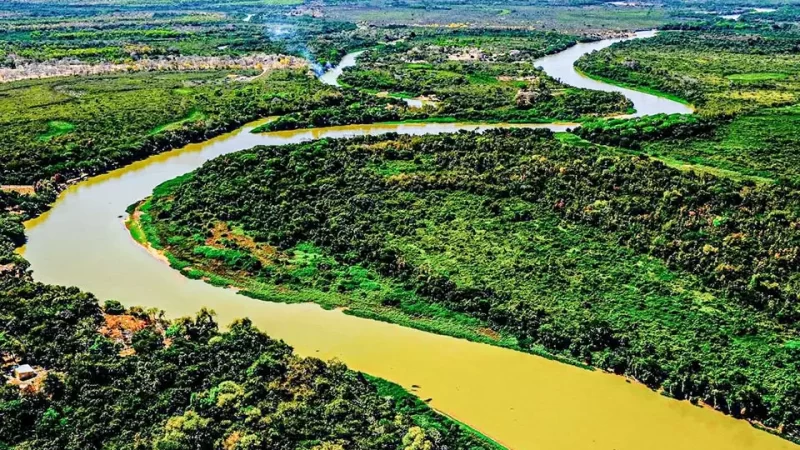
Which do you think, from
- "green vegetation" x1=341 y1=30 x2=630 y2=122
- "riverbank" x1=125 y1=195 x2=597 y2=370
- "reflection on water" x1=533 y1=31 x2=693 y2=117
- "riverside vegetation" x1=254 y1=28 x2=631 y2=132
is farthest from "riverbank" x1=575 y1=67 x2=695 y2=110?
"riverbank" x1=125 y1=195 x2=597 y2=370

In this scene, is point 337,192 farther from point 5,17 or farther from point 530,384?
point 5,17

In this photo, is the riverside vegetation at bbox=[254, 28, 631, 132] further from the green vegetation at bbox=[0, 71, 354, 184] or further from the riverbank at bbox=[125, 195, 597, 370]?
the riverbank at bbox=[125, 195, 597, 370]

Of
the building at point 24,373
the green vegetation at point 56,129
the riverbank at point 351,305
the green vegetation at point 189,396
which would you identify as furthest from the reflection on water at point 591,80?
the building at point 24,373

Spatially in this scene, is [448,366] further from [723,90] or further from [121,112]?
[723,90]

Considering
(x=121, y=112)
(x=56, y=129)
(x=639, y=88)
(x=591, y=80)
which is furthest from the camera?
(x=591, y=80)

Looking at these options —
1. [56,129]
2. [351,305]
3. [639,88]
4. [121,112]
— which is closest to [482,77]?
[639,88]
